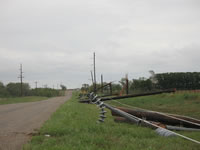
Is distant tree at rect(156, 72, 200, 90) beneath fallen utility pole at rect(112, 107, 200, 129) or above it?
above

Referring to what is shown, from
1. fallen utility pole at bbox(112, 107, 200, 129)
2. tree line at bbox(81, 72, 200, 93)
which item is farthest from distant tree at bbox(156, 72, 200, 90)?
fallen utility pole at bbox(112, 107, 200, 129)

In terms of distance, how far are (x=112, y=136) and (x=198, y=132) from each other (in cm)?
289

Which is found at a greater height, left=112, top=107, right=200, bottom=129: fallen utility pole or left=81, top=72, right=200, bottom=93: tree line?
left=81, top=72, right=200, bottom=93: tree line

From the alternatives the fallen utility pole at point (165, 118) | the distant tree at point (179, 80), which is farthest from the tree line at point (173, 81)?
the fallen utility pole at point (165, 118)

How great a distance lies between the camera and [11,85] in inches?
3327

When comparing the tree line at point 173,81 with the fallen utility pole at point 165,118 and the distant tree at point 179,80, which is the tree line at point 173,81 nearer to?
the distant tree at point 179,80

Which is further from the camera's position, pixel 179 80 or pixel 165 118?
pixel 179 80

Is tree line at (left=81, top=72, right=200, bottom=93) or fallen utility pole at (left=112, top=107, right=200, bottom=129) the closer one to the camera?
fallen utility pole at (left=112, top=107, right=200, bottom=129)

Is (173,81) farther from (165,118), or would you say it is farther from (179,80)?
(165,118)

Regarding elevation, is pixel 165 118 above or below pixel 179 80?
below

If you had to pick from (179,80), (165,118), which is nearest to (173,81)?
(179,80)

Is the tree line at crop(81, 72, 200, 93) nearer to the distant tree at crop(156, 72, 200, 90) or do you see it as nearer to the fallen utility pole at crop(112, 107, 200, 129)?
the distant tree at crop(156, 72, 200, 90)

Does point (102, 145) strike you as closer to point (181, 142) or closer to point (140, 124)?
point (181, 142)

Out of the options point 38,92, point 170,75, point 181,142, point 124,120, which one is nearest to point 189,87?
point 170,75
